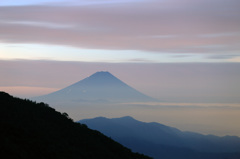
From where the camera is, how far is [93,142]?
3375cm

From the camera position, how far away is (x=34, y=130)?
28750 mm

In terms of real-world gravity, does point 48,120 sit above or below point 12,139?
above

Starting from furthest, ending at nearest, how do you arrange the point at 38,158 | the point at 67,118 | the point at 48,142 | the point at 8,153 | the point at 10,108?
the point at 67,118 < the point at 10,108 < the point at 48,142 < the point at 38,158 < the point at 8,153

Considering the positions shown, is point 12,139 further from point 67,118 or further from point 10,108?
point 67,118

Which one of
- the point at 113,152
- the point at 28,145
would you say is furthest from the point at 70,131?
the point at 28,145

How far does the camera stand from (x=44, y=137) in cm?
2816

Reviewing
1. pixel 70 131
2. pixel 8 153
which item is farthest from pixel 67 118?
pixel 8 153

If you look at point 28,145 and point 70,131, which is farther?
point 70,131

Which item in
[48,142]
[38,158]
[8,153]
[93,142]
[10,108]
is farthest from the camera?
[93,142]

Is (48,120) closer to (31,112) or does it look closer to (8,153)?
(31,112)

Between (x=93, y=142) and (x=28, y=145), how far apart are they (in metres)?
9.39

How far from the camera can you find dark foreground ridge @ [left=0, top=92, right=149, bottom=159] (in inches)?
971

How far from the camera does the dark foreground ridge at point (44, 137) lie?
24.7m

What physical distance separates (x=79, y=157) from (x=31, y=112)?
298 inches
